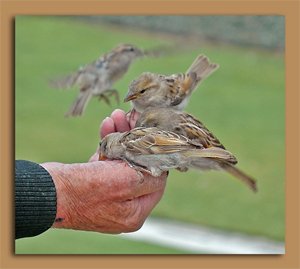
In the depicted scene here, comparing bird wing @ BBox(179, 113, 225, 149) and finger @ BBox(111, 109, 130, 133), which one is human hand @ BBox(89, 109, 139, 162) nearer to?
finger @ BBox(111, 109, 130, 133)

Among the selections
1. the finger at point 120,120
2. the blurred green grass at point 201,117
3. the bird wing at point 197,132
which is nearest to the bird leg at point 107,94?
the finger at point 120,120

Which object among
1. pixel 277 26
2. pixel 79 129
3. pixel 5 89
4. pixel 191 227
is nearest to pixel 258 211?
pixel 191 227

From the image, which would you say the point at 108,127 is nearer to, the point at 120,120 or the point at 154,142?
the point at 120,120

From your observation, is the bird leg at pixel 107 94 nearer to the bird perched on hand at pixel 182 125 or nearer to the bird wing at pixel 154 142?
the bird perched on hand at pixel 182 125
